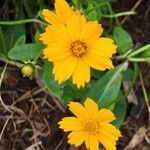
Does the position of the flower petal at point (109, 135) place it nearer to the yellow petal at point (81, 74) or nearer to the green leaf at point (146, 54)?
the yellow petal at point (81, 74)

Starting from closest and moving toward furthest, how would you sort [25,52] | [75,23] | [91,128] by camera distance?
[75,23]
[91,128]
[25,52]

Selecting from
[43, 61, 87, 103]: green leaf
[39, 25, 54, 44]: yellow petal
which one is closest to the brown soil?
[43, 61, 87, 103]: green leaf

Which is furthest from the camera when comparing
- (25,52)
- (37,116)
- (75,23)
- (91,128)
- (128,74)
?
(37,116)

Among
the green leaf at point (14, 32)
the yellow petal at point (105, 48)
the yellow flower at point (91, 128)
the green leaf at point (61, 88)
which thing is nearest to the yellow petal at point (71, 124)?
the yellow flower at point (91, 128)

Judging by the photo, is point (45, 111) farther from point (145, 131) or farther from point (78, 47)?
point (78, 47)

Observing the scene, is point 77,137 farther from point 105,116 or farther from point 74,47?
point 74,47

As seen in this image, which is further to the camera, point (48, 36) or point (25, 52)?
point (25, 52)

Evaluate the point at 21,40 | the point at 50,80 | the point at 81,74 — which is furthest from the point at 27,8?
the point at 81,74

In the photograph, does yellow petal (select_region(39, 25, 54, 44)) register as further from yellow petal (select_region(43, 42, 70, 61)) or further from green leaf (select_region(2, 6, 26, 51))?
green leaf (select_region(2, 6, 26, 51))
